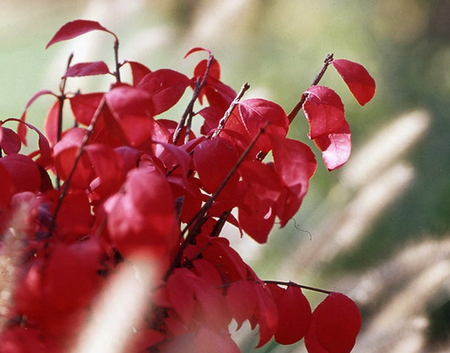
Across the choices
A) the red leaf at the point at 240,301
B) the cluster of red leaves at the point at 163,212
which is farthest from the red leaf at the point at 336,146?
the red leaf at the point at 240,301

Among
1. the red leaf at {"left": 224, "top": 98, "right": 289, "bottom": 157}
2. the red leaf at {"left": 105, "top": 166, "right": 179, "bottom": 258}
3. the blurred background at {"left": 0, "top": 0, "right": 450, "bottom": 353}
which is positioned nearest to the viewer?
the red leaf at {"left": 105, "top": 166, "right": 179, "bottom": 258}

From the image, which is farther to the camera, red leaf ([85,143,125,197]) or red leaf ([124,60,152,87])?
red leaf ([124,60,152,87])

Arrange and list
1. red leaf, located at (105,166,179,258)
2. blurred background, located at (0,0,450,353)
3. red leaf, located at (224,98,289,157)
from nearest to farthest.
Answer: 1. red leaf, located at (105,166,179,258)
2. red leaf, located at (224,98,289,157)
3. blurred background, located at (0,0,450,353)

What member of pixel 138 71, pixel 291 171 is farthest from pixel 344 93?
pixel 291 171

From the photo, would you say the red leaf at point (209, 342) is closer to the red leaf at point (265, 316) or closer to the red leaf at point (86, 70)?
the red leaf at point (265, 316)

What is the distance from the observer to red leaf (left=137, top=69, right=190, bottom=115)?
40cm

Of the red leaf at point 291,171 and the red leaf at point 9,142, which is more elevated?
the red leaf at point 291,171

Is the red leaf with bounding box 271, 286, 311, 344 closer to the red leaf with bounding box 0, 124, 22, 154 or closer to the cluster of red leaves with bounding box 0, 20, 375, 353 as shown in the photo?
the cluster of red leaves with bounding box 0, 20, 375, 353

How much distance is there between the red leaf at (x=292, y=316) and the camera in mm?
405

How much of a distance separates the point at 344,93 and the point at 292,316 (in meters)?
0.62

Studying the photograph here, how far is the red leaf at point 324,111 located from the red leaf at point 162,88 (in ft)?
0.28

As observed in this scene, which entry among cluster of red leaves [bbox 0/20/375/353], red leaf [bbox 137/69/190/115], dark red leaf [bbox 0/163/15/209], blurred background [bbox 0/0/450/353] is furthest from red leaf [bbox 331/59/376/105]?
blurred background [bbox 0/0/450/353]

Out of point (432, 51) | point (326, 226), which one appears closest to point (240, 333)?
point (326, 226)

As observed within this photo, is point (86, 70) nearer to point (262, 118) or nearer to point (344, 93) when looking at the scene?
point (262, 118)
